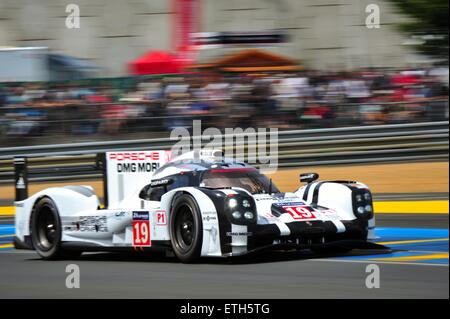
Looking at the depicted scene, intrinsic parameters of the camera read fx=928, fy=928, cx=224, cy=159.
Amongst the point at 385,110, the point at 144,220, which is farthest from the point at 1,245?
the point at 385,110

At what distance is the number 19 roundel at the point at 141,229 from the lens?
8.26 metres

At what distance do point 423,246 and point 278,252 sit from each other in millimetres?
1440

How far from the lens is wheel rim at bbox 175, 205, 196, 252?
7875 mm

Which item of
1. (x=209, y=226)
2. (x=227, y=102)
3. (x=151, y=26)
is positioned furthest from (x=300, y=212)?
(x=151, y=26)

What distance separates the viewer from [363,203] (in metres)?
8.34

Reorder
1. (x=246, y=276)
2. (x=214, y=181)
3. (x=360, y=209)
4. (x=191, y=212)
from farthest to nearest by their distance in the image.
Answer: (x=214, y=181) < (x=360, y=209) < (x=191, y=212) < (x=246, y=276)

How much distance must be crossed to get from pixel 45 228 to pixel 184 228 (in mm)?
2174

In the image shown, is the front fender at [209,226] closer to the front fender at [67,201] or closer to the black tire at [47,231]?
the front fender at [67,201]

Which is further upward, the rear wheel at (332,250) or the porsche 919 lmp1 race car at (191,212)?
the porsche 919 lmp1 race car at (191,212)

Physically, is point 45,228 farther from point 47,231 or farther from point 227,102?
point 227,102

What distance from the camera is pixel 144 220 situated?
8297 millimetres

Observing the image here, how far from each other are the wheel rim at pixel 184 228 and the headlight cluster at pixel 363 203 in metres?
1.51

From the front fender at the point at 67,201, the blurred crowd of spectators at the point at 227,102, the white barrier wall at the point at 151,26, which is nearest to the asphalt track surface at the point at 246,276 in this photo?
the front fender at the point at 67,201
